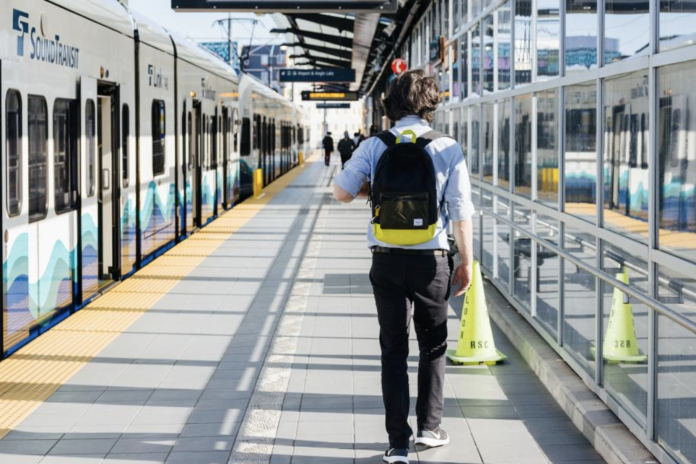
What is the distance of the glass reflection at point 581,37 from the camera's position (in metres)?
5.54

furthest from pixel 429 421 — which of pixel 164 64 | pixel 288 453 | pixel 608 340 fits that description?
pixel 164 64

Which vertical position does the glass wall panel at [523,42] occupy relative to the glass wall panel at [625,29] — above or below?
above

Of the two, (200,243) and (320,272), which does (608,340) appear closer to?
(320,272)

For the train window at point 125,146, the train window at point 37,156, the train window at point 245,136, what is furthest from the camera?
the train window at point 245,136

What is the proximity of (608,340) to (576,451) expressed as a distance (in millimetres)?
586

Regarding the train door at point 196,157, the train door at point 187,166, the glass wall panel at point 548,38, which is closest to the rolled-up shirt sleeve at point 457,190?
the glass wall panel at point 548,38

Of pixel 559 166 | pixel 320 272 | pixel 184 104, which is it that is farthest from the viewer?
pixel 184 104

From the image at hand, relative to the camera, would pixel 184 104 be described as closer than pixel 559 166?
No

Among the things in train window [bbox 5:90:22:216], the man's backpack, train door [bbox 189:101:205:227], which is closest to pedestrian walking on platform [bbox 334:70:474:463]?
the man's backpack

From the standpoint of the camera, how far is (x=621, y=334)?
490cm

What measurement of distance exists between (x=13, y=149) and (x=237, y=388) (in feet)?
6.55

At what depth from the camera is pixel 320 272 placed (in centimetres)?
1166

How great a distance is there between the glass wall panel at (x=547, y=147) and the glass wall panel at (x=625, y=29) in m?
1.29

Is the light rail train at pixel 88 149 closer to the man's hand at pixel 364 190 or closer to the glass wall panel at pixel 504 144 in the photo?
the man's hand at pixel 364 190
